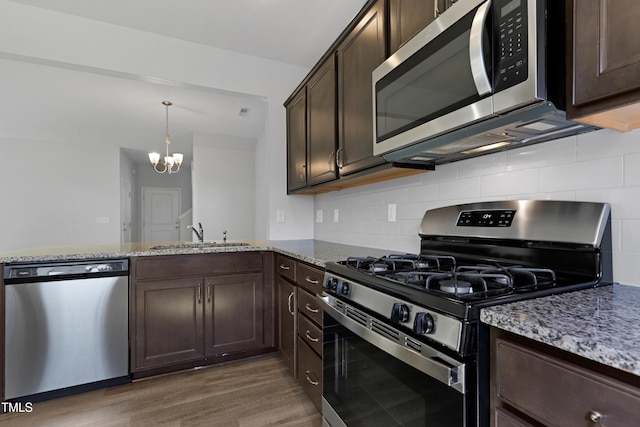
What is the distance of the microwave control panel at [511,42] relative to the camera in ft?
2.89

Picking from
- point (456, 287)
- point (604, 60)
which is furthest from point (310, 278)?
point (604, 60)

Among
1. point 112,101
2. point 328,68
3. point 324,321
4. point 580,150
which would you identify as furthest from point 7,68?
point 580,150

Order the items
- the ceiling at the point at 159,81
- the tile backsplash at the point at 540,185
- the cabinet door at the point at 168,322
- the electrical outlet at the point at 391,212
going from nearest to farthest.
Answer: the tile backsplash at the point at 540,185, the electrical outlet at the point at 391,212, the cabinet door at the point at 168,322, the ceiling at the point at 159,81

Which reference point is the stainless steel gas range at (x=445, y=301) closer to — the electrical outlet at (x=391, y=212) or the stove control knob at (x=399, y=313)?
the stove control knob at (x=399, y=313)

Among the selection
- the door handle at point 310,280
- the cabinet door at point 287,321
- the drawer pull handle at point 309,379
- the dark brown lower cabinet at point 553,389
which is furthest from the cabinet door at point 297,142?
the dark brown lower cabinet at point 553,389

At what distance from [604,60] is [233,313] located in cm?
241

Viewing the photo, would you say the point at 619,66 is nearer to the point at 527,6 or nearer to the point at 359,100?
the point at 527,6

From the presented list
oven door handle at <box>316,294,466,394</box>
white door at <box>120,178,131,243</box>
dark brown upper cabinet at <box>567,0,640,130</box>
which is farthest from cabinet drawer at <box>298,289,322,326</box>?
white door at <box>120,178,131,243</box>

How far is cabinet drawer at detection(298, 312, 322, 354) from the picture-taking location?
5.42ft

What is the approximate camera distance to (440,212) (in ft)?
5.22

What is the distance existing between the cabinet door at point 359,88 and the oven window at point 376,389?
94 centimetres

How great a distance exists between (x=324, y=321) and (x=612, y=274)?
3.60ft

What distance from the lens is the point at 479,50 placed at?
952mm

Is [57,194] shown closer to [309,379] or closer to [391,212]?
[309,379]
